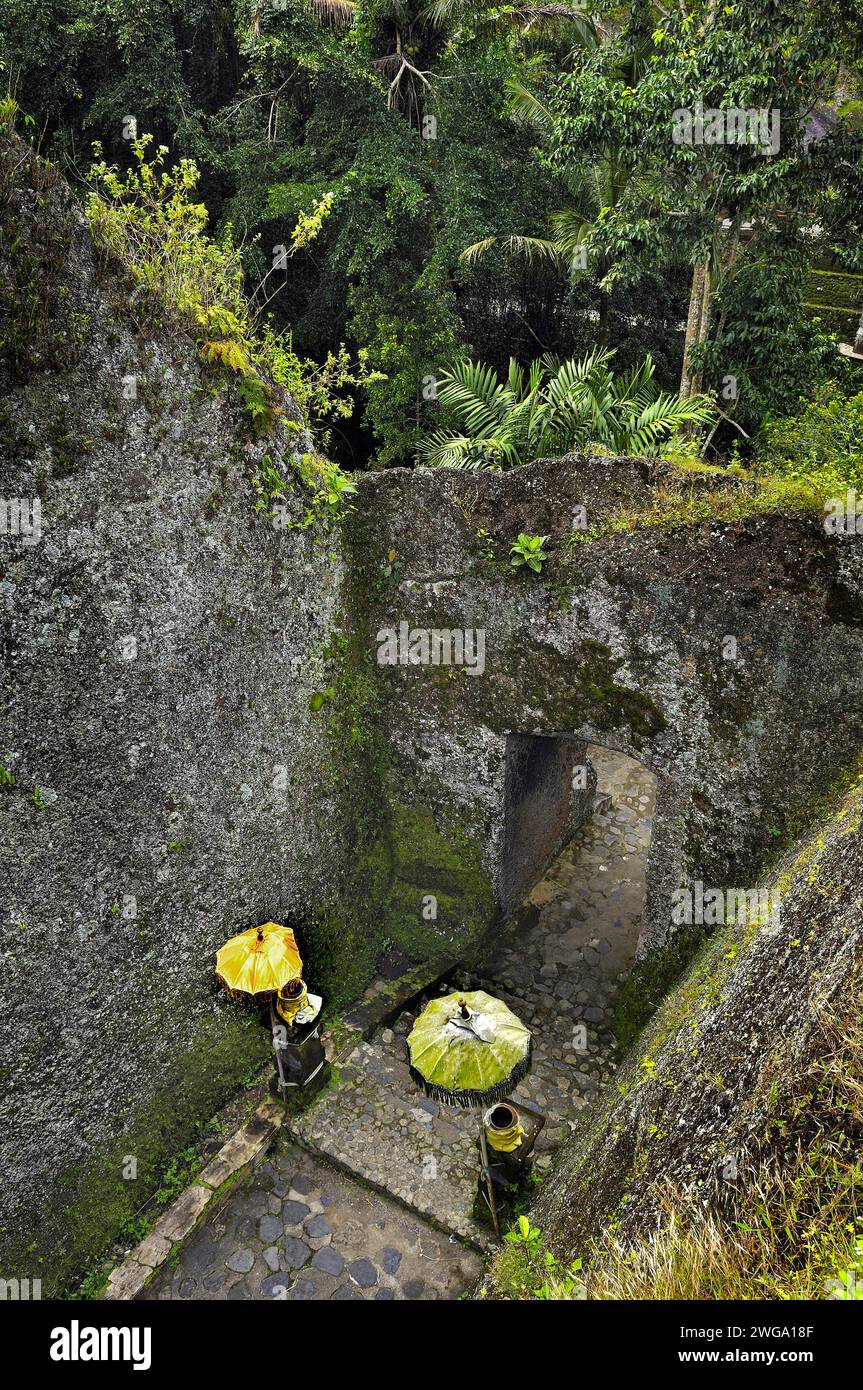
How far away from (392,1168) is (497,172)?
14.8 metres

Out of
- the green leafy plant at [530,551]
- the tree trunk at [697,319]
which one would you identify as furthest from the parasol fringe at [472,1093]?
the tree trunk at [697,319]

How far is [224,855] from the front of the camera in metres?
6.57

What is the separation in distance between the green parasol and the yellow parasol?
109 cm

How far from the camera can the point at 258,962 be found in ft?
19.8

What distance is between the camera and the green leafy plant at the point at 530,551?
22.4 feet

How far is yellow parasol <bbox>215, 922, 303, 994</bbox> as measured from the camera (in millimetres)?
5961

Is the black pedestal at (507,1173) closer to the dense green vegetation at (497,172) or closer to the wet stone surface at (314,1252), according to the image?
the wet stone surface at (314,1252)

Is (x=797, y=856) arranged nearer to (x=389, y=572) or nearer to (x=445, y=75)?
(x=389, y=572)

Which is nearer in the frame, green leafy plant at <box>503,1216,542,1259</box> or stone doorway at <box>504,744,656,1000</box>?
green leafy plant at <box>503,1216,542,1259</box>

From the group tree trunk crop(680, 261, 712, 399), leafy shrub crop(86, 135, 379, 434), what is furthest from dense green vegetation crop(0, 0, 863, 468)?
leafy shrub crop(86, 135, 379, 434)

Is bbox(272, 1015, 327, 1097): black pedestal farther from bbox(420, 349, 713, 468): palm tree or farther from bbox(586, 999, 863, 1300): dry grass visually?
bbox(420, 349, 713, 468): palm tree

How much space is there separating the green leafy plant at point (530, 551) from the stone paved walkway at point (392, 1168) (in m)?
4.39

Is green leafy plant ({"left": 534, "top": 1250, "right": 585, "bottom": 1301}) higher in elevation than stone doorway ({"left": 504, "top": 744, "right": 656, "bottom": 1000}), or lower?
higher

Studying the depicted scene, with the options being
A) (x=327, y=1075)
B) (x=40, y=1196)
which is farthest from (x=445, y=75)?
(x=40, y=1196)
